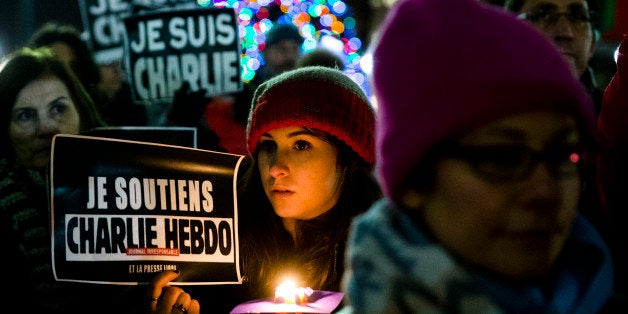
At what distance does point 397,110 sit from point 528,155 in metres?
0.28

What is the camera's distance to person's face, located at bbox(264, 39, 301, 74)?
5476 millimetres

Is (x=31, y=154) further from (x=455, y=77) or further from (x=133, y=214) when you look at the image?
(x=455, y=77)

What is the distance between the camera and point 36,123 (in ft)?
12.1

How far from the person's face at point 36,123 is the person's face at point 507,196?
266cm

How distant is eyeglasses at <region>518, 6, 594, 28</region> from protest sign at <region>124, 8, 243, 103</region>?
205 centimetres

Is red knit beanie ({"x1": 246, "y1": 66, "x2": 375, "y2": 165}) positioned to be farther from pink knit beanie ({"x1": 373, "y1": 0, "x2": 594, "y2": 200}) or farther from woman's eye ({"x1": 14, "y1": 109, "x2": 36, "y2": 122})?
woman's eye ({"x1": 14, "y1": 109, "x2": 36, "y2": 122})

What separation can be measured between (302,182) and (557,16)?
1198mm

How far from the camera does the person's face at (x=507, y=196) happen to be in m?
1.48

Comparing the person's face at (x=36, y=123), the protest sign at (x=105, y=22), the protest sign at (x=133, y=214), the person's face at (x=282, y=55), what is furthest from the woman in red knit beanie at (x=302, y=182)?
the person's face at (x=282, y=55)

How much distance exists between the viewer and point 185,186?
2.78 m

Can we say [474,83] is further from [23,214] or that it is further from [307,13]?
[307,13]

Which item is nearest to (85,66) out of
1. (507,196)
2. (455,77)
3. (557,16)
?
(557,16)

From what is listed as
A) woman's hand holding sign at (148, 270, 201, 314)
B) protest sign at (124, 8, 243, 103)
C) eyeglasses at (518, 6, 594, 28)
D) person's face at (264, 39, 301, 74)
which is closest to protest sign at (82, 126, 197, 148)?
woman's hand holding sign at (148, 270, 201, 314)

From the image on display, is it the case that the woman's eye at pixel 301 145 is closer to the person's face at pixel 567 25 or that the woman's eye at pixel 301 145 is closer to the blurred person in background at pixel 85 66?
the person's face at pixel 567 25
